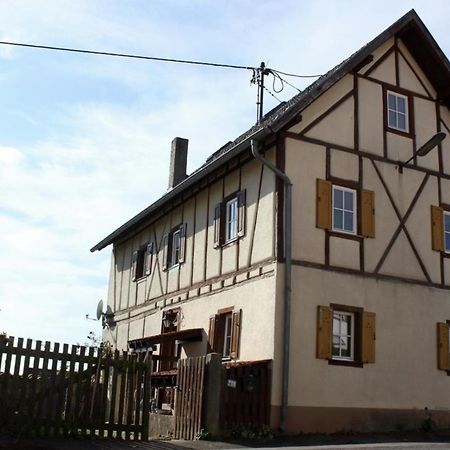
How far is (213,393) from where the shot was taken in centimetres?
1235

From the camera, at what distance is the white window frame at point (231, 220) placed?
53.7 ft

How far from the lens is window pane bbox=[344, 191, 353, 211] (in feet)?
51.0

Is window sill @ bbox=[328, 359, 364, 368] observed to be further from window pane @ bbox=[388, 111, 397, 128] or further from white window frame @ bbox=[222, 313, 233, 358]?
window pane @ bbox=[388, 111, 397, 128]

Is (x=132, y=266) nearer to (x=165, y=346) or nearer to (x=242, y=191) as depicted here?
(x=165, y=346)

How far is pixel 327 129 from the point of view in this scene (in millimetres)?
15688

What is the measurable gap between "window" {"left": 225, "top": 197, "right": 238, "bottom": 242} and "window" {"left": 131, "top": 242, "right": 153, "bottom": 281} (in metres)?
5.52

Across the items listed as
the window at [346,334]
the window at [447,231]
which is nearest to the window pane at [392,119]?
the window at [447,231]

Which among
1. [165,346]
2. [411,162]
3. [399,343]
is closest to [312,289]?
[399,343]

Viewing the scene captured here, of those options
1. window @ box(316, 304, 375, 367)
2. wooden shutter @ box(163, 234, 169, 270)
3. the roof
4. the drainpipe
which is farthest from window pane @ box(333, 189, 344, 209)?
wooden shutter @ box(163, 234, 169, 270)

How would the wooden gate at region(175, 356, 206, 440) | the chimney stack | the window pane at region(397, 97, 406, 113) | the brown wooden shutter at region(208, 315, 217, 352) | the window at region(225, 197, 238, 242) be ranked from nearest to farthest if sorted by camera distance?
the wooden gate at region(175, 356, 206, 440) → the brown wooden shutter at region(208, 315, 217, 352) → the window at region(225, 197, 238, 242) → the window pane at region(397, 97, 406, 113) → the chimney stack

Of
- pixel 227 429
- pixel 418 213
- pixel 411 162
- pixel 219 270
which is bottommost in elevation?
pixel 227 429

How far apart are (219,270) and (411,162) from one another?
17.7 feet

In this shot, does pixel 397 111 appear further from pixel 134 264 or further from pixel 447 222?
pixel 134 264

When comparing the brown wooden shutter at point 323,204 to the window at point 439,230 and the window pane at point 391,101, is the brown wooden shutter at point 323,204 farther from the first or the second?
the window pane at point 391,101
